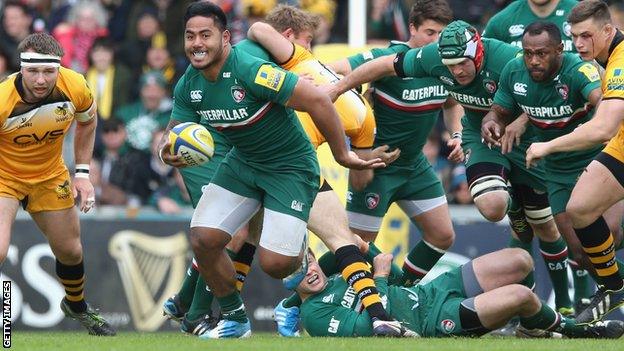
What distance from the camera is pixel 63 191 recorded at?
1196 cm

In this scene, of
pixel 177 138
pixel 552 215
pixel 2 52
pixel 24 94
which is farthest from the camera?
pixel 2 52

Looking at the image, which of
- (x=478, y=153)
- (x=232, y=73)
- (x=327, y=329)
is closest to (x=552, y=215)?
(x=478, y=153)

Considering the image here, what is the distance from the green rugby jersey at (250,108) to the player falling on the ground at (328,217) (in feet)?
Result: 2.16

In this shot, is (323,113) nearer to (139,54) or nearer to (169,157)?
(169,157)

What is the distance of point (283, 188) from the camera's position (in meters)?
11.2

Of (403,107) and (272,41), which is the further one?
(403,107)

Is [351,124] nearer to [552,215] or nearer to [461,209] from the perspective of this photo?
[552,215]

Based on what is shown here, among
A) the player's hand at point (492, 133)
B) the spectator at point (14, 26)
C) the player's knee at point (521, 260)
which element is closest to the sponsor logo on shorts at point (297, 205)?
the player's knee at point (521, 260)

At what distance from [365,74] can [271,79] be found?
1.79m

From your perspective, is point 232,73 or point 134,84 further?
point 134,84

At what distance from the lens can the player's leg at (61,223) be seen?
39.0 ft

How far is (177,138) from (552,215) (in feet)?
12.4

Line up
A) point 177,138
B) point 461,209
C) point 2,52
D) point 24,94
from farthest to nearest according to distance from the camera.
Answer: point 2,52 → point 461,209 → point 24,94 → point 177,138

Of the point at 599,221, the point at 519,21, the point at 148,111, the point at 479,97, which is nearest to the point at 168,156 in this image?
the point at 479,97
